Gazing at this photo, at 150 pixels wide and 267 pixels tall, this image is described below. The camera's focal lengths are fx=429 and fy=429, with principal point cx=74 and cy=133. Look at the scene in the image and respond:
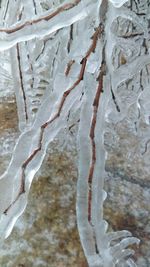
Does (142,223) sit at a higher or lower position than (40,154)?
lower

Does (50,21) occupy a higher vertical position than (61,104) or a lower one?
higher

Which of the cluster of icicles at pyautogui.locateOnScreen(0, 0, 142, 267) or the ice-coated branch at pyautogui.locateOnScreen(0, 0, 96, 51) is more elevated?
the ice-coated branch at pyautogui.locateOnScreen(0, 0, 96, 51)

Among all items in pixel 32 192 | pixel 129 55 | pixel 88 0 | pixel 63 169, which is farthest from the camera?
pixel 63 169

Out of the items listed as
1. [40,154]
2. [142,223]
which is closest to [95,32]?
[40,154]

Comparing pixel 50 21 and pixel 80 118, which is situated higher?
pixel 50 21

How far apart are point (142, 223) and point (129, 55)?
170cm

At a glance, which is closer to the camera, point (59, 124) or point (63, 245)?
point (59, 124)

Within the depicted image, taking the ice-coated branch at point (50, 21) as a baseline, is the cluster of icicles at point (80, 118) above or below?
below

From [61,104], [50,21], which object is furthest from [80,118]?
[50,21]

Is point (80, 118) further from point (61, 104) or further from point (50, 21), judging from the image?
point (50, 21)

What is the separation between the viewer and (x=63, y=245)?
3.60 metres

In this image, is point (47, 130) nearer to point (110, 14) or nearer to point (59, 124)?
point (59, 124)

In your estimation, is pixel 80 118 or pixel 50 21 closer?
pixel 50 21

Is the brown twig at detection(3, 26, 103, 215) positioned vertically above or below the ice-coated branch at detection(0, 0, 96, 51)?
below
